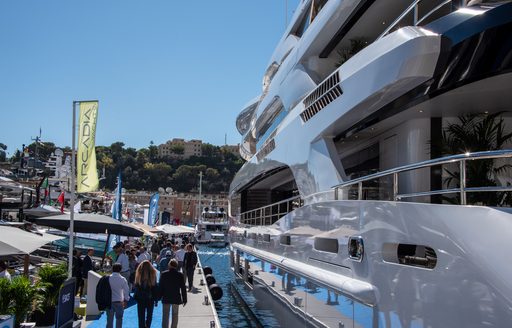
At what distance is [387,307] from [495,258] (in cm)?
139

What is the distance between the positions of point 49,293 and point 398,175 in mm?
6371

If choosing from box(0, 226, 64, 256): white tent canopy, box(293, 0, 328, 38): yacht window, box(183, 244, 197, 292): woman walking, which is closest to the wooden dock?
box(183, 244, 197, 292): woman walking

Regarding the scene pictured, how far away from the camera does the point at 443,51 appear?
19.8 ft

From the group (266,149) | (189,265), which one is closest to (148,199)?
(189,265)

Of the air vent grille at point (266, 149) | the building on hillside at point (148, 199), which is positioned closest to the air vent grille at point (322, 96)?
the air vent grille at point (266, 149)

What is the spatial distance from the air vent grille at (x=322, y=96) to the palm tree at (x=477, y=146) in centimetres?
189

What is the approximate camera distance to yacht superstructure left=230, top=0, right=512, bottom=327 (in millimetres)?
4070

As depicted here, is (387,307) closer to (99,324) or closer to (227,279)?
(99,324)

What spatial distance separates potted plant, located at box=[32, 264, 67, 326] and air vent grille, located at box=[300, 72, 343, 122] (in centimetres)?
548

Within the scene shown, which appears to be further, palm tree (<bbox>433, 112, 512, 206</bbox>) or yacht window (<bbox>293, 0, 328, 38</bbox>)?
yacht window (<bbox>293, 0, 328, 38</bbox>)

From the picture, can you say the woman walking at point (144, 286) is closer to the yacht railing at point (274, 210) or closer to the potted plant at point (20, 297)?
the potted plant at point (20, 297)

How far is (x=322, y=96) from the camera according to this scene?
349 inches

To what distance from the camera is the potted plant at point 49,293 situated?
847 cm

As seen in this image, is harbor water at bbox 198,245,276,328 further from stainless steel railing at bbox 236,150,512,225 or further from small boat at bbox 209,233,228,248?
small boat at bbox 209,233,228,248
